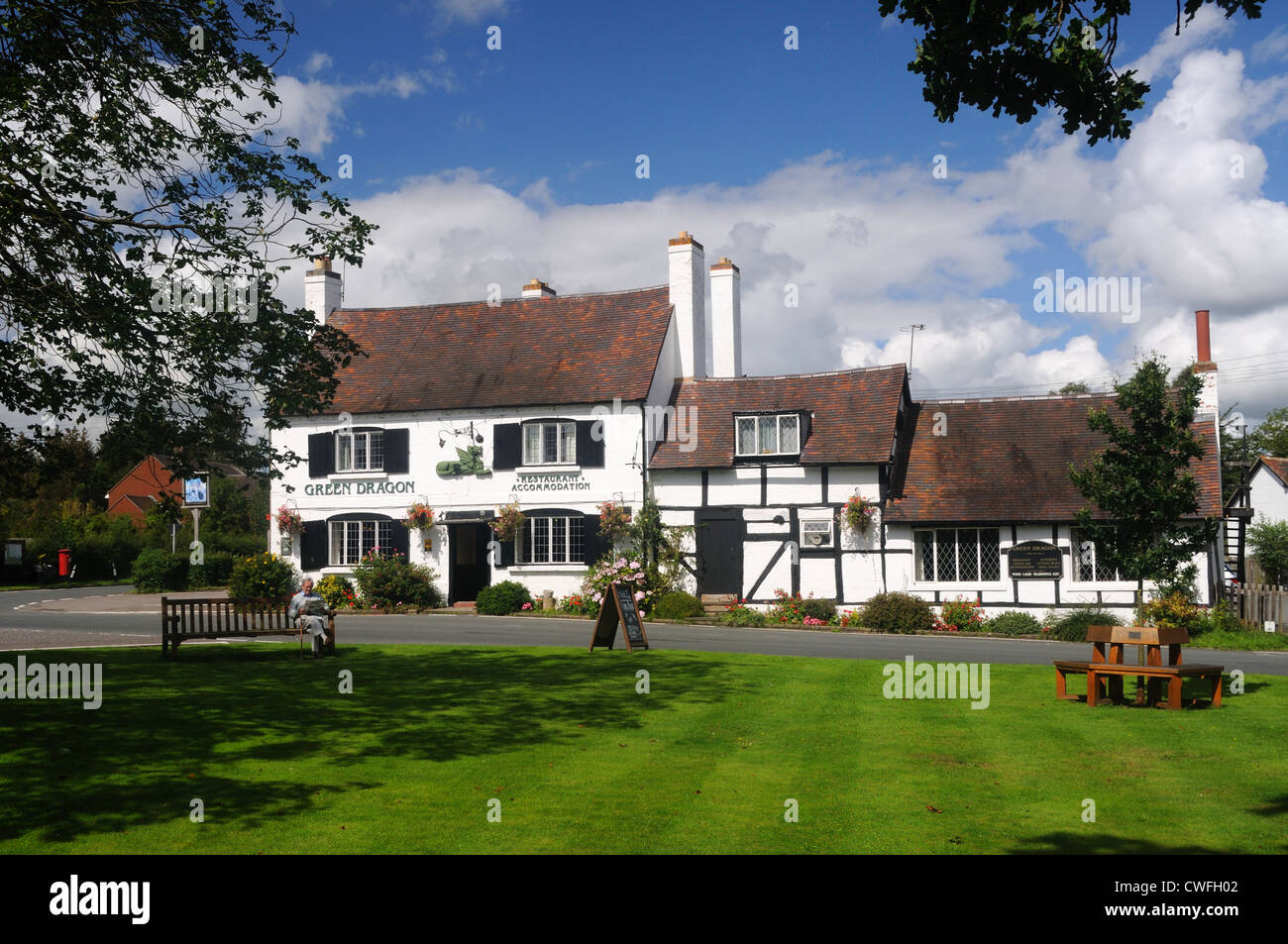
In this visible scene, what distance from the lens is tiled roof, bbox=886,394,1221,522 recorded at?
2812 centimetres

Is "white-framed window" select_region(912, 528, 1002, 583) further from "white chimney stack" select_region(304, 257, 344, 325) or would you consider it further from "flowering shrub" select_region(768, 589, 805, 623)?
"white chimney stack" select_region(304, 257, 344, 325)

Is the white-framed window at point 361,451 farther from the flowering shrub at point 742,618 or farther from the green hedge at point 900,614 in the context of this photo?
the green hedge at point 900,614

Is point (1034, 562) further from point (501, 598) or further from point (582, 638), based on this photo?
point (501, 598)

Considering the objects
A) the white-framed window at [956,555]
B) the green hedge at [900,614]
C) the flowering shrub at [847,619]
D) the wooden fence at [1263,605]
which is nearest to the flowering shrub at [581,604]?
the flowering shrub at [847,619]

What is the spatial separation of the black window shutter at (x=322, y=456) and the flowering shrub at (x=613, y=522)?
886cm

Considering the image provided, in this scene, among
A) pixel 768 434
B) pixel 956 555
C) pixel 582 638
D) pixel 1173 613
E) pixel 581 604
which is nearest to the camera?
pixel 582 638

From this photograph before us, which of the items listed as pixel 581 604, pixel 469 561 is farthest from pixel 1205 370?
pixel 469 561

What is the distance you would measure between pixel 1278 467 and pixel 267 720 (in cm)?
5790

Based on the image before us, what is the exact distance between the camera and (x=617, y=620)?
19.8 m

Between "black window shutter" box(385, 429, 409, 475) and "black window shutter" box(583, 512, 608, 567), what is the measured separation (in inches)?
236

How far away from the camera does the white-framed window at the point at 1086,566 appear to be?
90.6ft

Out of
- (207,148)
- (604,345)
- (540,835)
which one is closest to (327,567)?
(604,345)
